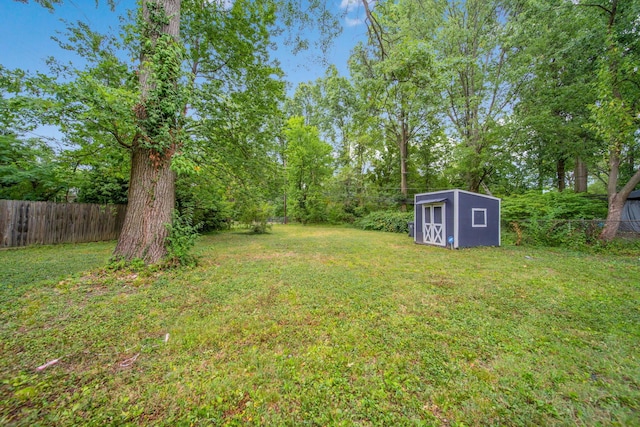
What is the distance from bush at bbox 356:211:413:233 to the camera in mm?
14117

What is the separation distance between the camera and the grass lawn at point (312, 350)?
144 cm

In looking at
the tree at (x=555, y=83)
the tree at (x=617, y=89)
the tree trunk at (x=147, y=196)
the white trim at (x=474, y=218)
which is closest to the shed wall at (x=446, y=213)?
the white trim at (x=474, y=218)

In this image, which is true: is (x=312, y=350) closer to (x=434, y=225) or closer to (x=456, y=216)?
(x=456, y=216)

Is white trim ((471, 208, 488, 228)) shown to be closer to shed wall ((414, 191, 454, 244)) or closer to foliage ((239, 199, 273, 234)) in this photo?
shed wall ((414, 191, 454, 244))

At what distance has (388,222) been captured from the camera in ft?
49.4

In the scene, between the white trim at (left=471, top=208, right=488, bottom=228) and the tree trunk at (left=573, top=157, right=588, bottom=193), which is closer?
the white trim at (left=471, top=208, right=488, bottom=228)

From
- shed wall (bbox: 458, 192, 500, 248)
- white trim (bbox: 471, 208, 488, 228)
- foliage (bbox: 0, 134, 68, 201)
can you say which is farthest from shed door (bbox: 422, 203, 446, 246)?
foliage (bbox: 0, 134, 68, 201)

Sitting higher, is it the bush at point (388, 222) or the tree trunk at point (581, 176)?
the tree trunk at point (581, 176)

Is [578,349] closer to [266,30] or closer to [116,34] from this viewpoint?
[266,30]

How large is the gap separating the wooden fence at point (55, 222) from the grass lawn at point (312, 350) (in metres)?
4.19

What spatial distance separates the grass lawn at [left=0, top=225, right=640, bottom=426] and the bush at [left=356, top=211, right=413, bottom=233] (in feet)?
33.4

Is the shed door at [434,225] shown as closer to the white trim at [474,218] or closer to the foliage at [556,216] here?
the white trim at [474,218]

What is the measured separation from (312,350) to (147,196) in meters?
4.07

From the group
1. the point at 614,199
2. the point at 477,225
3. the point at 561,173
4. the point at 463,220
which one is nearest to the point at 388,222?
the point at 477,225
